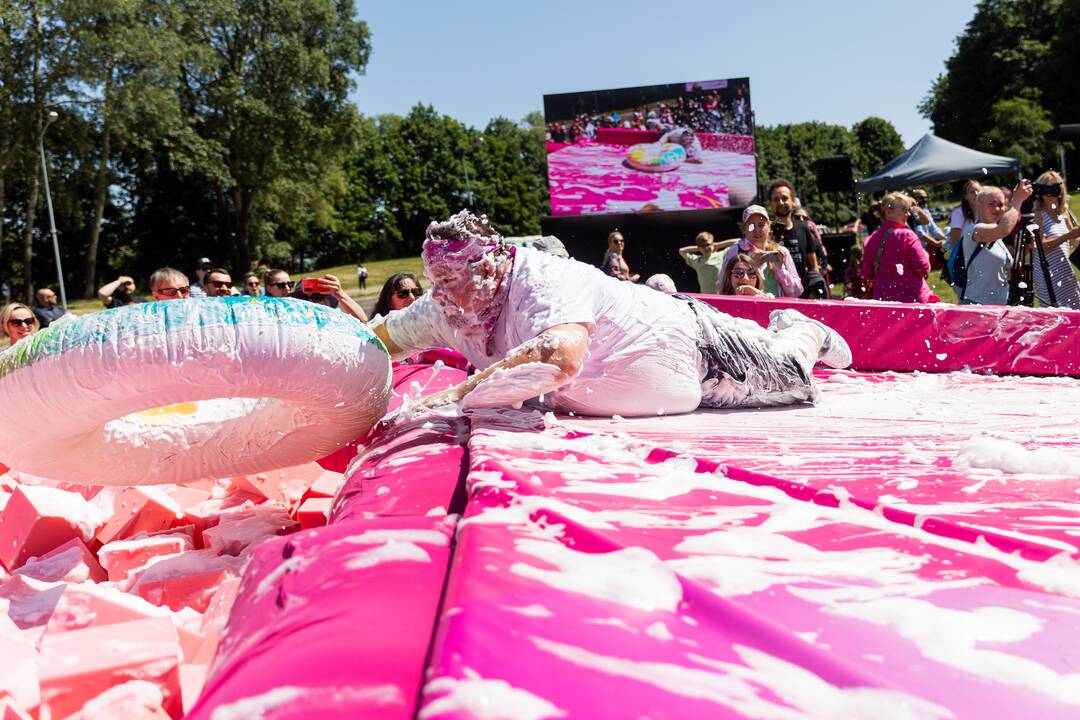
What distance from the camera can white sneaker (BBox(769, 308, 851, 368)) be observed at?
3.37 meters

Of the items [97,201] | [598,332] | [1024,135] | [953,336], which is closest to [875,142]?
[1024,135]

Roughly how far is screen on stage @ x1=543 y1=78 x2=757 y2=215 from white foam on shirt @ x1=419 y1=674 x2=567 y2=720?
657 inches

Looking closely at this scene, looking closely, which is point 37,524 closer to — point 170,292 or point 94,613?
point 94,613

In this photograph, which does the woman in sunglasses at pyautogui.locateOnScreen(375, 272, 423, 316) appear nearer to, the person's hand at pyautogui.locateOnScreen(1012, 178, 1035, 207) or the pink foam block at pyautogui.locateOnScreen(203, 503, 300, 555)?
the pink foam block at pyautogui.locateOnScreen(203, 503, 300, 555)

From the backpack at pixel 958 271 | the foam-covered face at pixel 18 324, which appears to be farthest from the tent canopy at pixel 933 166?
the foam-covered face at pixel 18 324

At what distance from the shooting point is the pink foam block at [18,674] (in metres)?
1.46

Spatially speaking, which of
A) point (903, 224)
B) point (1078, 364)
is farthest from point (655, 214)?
point (1078, 364)

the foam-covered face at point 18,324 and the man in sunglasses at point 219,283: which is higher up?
the man in sunglasses at point 219,283

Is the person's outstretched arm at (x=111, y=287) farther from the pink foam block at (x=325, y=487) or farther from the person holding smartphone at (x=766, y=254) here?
the pink foam block at (x=325, y=487)

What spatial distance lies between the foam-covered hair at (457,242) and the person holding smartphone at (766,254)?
2839 mm

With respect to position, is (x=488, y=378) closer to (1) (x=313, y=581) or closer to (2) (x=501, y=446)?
(2) (x=501, y=446)

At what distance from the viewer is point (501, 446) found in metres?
1.92

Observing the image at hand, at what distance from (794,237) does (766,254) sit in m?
0.88

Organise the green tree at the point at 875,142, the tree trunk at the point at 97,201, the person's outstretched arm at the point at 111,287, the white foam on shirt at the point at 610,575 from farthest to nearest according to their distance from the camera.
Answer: the green tree at the point at 875,142, the tree trunk at the point at 97,201, the person's outstretched arm at the point at 111,287, the white foam on shirt at the point at 610,575
